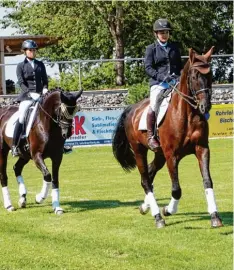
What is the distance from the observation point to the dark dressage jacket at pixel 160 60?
11.7 metres

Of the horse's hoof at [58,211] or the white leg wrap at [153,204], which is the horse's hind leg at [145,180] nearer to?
the white leg wrap at [153,204]

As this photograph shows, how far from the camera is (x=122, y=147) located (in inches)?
527

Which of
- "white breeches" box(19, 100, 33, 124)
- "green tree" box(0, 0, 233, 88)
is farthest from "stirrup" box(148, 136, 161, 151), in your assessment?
"green tree" box(0, 0, 233, 88)

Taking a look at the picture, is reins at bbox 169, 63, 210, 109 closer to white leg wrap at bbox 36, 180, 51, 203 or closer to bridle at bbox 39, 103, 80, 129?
bridle at bbox 39, 103, 80, 129

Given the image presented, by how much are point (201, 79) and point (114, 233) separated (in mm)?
2627

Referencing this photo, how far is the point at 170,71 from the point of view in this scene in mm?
11828

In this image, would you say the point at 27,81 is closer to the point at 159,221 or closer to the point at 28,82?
the point at 28,82

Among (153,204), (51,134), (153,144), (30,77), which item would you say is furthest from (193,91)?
(30,77)

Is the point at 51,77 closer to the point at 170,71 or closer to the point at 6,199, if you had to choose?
the point at 6,199

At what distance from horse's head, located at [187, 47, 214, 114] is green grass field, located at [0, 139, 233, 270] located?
1856 millimetres

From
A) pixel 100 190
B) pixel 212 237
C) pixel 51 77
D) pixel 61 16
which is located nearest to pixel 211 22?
pixel 61 16

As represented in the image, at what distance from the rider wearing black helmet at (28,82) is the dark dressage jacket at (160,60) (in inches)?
114

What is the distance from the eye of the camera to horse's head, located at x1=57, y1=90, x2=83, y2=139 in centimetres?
1288

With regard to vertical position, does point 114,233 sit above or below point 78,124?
above
